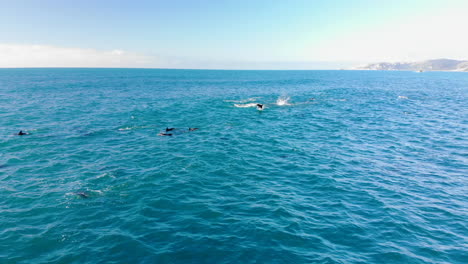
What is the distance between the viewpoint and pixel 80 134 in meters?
36.2

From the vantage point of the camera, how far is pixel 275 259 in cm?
1324

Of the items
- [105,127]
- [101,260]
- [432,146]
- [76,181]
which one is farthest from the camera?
[105,127]

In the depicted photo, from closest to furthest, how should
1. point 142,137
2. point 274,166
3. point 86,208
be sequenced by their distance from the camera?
1. point 86,208
2. point 274,166
3. point 142,137

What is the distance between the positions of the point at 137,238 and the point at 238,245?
6177 mm

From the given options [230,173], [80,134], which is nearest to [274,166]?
[230,173]

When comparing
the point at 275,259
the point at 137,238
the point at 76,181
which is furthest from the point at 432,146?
the point at 76,181

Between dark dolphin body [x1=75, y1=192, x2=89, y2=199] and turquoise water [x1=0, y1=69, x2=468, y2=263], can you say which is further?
dark dolphin body [x1=75, y1=192, x2=89, y2=199]

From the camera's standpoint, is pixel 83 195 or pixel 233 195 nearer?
pixel 83 195

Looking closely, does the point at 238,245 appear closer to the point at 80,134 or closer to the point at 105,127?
the point at 80,134

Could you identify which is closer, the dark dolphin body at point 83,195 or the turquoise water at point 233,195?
the turquoise water at point 233,195

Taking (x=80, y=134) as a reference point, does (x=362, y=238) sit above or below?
below

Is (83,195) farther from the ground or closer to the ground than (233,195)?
farther from the ground

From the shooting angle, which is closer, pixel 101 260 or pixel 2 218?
pixel 101 260

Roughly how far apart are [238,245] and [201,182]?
351 inches
